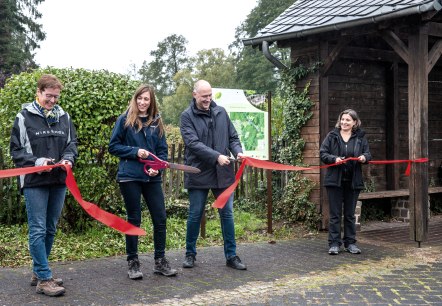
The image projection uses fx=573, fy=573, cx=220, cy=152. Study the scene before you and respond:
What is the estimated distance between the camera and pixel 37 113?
16.2 ft

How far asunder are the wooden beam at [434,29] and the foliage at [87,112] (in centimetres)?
402

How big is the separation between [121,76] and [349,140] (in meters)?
3.16

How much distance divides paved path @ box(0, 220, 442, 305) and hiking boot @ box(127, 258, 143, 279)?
0.07 meters

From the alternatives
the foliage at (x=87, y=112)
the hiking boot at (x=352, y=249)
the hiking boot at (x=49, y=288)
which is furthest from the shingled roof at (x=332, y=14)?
the hiking boot at (x=49, y=288)

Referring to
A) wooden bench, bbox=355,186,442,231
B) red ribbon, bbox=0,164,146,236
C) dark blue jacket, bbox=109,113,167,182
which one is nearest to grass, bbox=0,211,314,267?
wooden bench, bbox=355,186,442,231

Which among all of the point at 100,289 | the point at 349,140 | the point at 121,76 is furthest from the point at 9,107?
the point at 349,140

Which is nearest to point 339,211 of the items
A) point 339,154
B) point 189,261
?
point 339,154

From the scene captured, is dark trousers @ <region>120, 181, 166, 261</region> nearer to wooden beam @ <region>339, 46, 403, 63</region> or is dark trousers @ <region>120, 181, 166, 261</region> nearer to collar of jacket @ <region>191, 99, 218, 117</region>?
collar of jacket @ <region>191, 99, 218, 117</region>

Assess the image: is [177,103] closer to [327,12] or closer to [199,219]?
[327,12]

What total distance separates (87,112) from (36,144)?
234cm

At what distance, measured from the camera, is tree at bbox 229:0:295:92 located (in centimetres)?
4309

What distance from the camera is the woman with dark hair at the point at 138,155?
543 cm

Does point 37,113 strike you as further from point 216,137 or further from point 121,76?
point 121,76

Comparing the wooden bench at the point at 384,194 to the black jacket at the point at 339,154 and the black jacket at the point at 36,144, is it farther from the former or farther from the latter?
the black jacket at the point at 36,144
